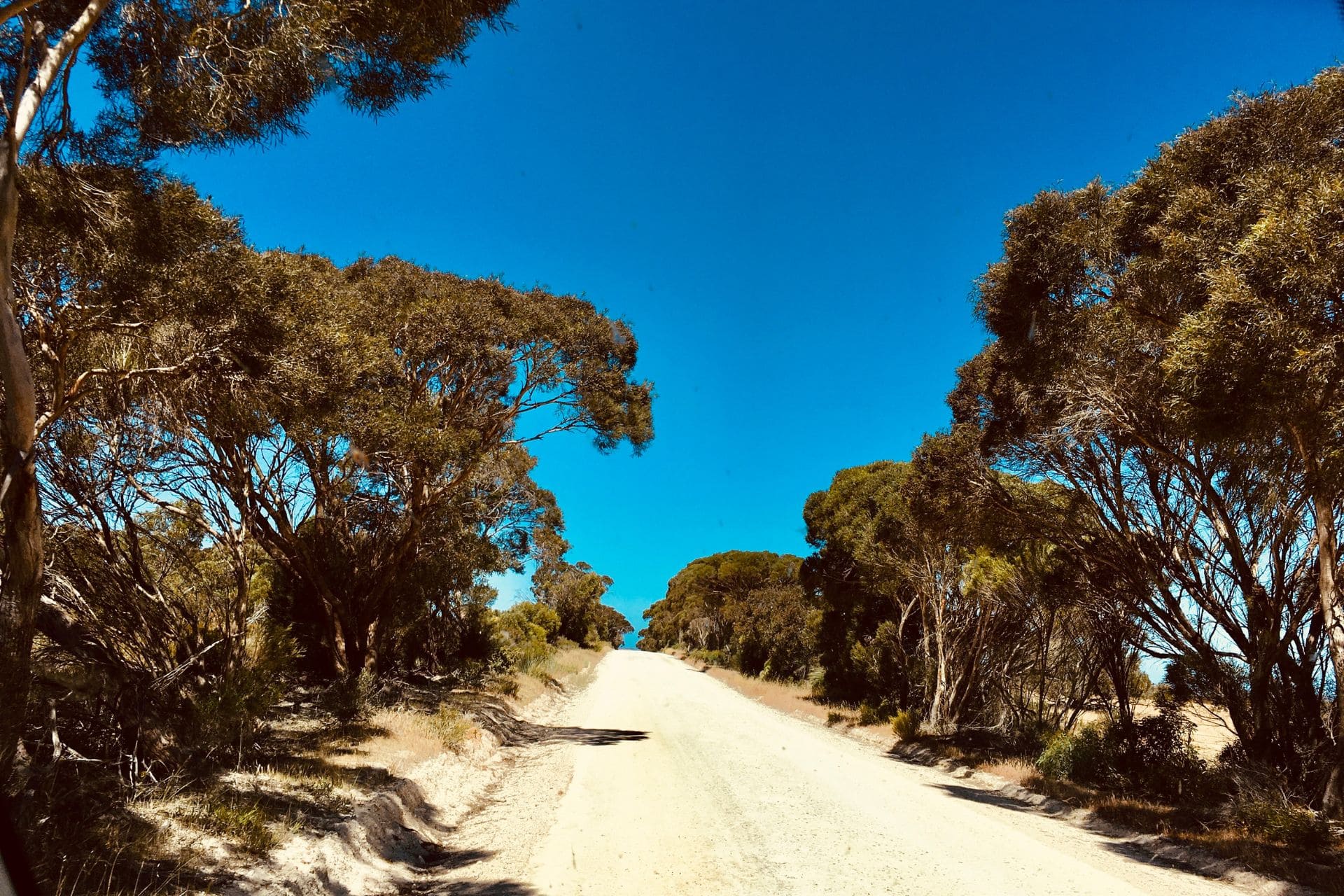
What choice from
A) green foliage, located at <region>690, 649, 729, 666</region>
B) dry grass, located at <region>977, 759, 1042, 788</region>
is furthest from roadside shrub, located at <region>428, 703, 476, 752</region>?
green foliage, located at <region>690, 649, 729, 666</region>

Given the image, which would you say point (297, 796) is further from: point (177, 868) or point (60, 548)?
point (60, 548)

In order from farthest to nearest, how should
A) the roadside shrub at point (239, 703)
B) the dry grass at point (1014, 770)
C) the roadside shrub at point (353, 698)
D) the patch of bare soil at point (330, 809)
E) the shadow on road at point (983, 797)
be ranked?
the roadside shrub at point (353, 698), the dry grass at point (1014, 770), the shadow on road at point (983, 797), the roadside shrub at point (239, 703), the patch of bare soil at point (330, 809)

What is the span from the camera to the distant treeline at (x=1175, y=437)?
5434 mm

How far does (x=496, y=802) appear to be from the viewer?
8.77 meters

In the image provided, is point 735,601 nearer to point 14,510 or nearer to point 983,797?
point 983,797

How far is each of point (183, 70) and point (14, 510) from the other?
3753 mm

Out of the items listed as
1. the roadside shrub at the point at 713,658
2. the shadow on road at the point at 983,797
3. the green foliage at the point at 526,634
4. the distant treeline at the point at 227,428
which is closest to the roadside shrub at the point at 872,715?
the shadow on road at the point at 983,797

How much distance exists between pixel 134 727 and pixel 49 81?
5.55 metres

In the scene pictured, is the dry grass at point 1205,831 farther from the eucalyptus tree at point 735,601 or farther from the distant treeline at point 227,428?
the eucalyptus tree at point 735,601

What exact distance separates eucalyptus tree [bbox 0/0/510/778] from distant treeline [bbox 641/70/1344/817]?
7.29 meters

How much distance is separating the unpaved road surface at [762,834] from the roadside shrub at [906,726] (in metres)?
3.22

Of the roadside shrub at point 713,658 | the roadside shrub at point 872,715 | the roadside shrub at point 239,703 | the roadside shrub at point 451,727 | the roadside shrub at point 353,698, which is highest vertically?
the roadside shrub at point 239,703

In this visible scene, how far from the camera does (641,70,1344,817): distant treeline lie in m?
5.43

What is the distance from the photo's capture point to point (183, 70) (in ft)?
17.6
